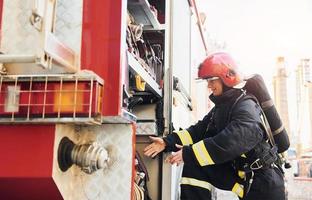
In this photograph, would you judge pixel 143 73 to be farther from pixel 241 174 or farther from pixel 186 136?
pixel 241 174

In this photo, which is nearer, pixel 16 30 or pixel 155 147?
pixel 16 30

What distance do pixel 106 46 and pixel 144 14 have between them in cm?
118

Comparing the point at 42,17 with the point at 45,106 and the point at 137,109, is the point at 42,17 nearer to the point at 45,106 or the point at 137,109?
the point at 45,106

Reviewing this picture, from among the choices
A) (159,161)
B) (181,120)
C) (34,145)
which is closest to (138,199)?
(159,161)

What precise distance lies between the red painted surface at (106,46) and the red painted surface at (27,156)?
234 millimetres

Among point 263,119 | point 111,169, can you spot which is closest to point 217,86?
point 263,119

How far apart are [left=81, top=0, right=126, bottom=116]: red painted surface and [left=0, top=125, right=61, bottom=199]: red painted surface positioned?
23cm

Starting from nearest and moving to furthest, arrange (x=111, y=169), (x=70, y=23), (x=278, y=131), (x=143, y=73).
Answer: (x=70, y=23)
(x=111, y=169)
(x=143, y=73)
(x=278, y=131)

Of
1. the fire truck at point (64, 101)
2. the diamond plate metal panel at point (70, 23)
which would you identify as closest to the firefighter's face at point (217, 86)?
the fire truck at point (64, 101)

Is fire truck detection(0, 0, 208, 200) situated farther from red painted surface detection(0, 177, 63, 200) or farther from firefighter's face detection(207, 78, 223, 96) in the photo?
firefighter's face detection(207, 78, 223, 96)

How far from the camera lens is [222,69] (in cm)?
249

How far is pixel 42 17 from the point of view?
0.98 m

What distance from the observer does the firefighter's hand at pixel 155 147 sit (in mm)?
2395

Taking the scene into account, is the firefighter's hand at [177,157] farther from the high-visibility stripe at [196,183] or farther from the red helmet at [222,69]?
the red helmet at [222,69]
